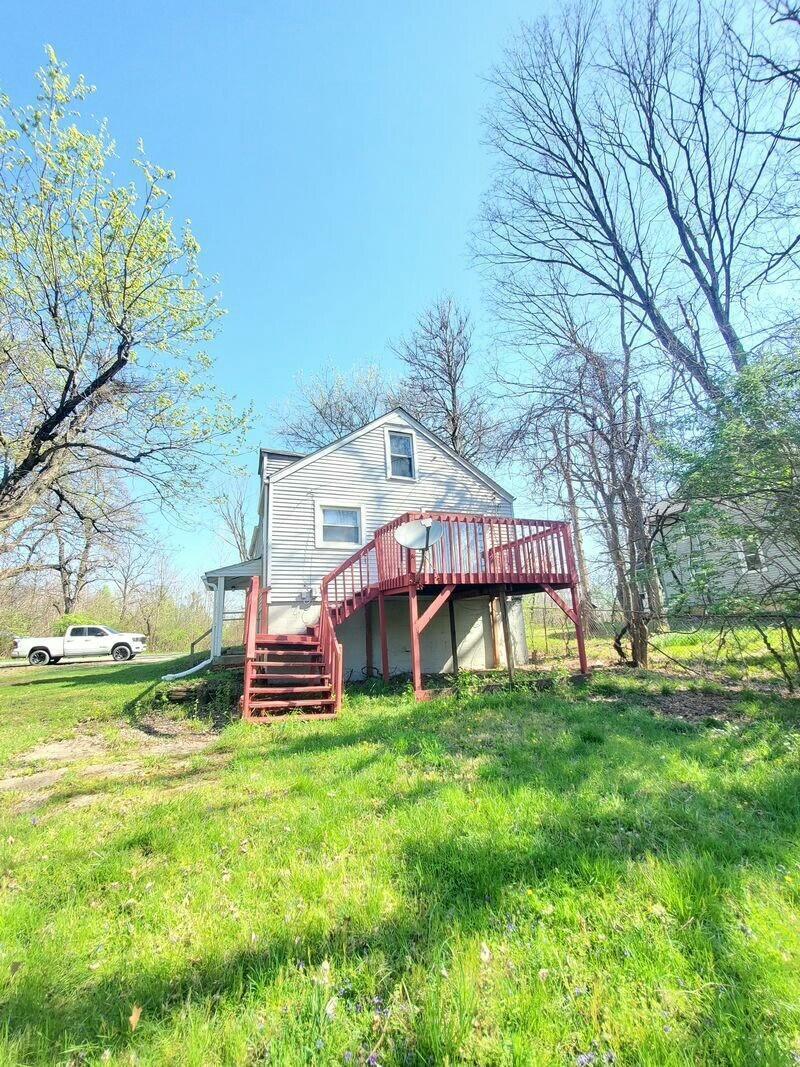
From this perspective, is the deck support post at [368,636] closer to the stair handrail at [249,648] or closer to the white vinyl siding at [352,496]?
the white vinyl siding at [352,496]

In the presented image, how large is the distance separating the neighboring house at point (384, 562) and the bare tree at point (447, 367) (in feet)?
25.3

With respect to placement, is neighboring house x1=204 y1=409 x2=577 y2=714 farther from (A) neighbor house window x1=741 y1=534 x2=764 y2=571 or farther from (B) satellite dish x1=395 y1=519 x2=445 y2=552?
(A) neighbor house window x1=741 y1=534 x2=764 y2=571

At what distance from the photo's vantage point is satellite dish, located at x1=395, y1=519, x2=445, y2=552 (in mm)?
8062

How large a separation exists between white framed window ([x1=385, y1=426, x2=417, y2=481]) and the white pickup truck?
57.2 feet

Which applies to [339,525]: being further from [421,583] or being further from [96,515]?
[96,515]

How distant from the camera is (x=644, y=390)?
1014 centimetres

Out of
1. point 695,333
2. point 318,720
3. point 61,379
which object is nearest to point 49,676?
point 61,379

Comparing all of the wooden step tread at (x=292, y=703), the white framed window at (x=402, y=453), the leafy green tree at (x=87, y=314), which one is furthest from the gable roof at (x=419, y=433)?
the wooden step tread at (x=292, y=703)

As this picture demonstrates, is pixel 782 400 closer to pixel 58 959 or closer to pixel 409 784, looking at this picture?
pixel 409 784

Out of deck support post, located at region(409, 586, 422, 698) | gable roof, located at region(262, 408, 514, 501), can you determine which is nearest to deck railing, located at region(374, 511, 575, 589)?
deck support post, located at region(409, 586, 422, 698)

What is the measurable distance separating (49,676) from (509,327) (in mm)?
18683

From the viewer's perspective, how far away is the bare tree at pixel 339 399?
77.0ft

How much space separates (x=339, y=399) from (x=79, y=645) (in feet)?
55.8

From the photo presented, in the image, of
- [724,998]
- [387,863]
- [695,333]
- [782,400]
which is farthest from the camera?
[695,333]
